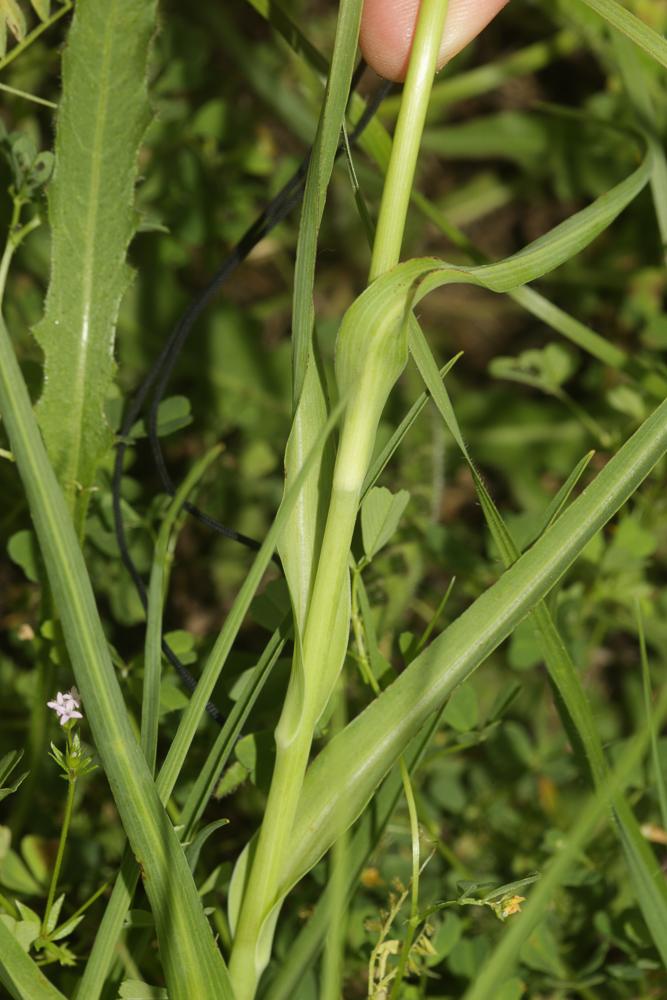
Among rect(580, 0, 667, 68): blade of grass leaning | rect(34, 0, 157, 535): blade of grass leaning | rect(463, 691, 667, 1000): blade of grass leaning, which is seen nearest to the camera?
rect(463, 691, 667, 1000): blade of grass leaning

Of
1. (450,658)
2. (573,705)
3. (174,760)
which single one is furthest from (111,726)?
(573,705)

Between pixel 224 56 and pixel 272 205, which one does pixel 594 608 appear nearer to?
pixel 272 205

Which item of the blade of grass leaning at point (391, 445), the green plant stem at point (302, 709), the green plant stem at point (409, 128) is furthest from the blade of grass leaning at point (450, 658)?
the green plant stem at point (409, 128)

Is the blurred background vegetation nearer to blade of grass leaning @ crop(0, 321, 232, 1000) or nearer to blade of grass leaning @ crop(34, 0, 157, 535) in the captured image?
blade of grass leaning @ crop(34, 0, 157, 535)

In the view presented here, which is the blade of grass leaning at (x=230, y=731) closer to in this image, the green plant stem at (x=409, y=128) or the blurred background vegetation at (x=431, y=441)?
the blurred background vegetation at (x=431, y=441)

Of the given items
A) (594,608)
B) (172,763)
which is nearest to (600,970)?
(594,608)

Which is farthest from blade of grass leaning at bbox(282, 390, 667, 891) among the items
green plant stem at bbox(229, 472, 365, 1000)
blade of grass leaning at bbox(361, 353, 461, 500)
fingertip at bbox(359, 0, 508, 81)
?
fingertip at bbox(359, 0, 508, 81)
